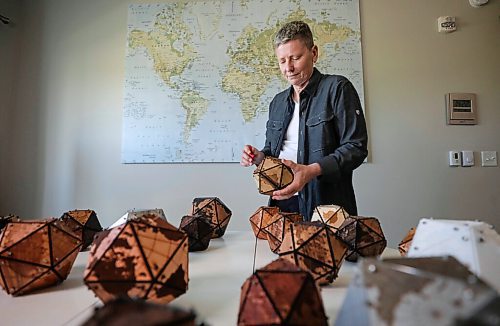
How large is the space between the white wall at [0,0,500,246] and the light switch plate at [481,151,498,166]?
38mm

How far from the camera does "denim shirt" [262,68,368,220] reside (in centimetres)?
118

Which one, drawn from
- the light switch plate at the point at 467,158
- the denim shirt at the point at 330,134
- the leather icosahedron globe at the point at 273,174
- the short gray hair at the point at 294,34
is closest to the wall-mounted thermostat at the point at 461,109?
the light switch plate at the point at 467,158

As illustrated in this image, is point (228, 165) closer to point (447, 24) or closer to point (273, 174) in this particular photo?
point (273, 174)

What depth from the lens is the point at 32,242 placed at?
0.42 metres

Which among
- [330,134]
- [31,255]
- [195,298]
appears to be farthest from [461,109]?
[31,255]

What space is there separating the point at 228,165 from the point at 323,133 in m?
1.01

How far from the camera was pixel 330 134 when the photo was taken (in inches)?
50.4

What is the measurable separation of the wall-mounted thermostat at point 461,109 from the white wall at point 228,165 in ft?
0.14

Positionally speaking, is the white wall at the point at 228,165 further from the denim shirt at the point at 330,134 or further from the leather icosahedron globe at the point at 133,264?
the leather icosahedron globe at the point at 133,264

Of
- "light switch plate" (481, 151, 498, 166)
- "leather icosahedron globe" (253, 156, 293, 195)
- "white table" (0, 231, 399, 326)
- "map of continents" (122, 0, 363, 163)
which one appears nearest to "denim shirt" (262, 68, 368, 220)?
"leather icosahedron globe" (253, 156, 293, 195)

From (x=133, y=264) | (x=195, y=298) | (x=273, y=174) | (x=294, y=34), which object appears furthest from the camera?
(x=294, y=34)

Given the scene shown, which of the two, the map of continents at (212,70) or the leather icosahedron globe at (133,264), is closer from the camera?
the leather icosahedron globe at (133,264)

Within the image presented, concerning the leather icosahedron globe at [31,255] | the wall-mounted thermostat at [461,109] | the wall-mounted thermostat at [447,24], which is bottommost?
the leather icosahedron globe at [31,255]

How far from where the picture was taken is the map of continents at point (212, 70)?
2180 millimetres
